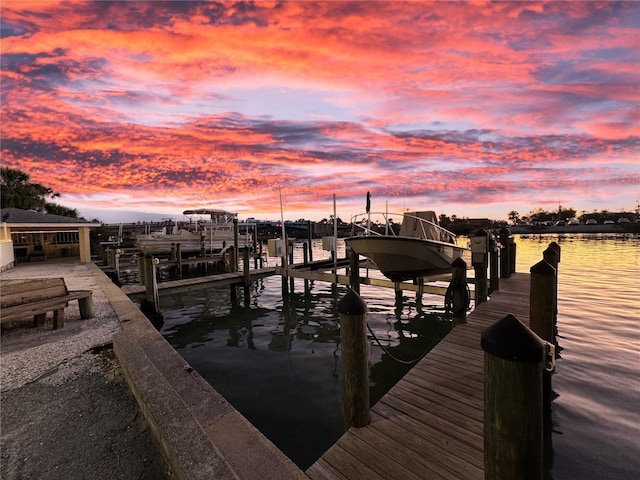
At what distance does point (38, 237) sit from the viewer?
80.7 feet

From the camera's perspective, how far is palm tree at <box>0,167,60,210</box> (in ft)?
115

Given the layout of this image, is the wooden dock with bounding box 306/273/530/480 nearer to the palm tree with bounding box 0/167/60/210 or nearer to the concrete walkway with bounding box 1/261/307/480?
the concrete walkway with bounding box 1/261/307/480

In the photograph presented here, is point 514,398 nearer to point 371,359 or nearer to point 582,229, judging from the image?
point 371,359

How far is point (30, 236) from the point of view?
2398 centimetres

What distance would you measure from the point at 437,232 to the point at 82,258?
78.0 feet

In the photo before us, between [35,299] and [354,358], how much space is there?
24.1 feet

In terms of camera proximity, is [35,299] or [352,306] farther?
[35,299]

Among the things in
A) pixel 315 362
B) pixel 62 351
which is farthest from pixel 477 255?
pixel 62 351

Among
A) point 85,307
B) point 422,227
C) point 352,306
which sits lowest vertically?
point 85,307

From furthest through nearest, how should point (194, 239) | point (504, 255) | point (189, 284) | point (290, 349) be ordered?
point (194, 239)
point (189, 284)
point (504, 255)
point (290, 349)

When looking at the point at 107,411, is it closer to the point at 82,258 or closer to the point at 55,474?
the point at 55,474

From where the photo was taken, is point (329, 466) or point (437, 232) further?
point (437, 232)

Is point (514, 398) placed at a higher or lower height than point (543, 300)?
higher

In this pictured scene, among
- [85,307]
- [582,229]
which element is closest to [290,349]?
[85,307]
